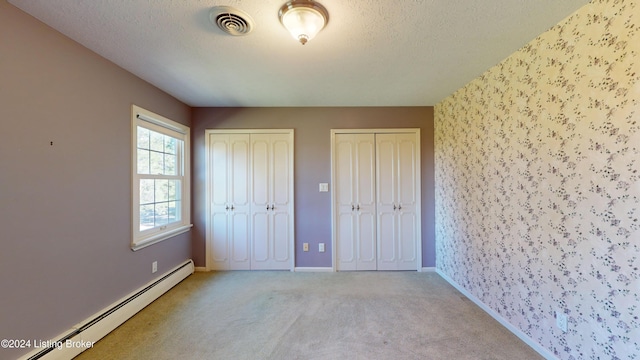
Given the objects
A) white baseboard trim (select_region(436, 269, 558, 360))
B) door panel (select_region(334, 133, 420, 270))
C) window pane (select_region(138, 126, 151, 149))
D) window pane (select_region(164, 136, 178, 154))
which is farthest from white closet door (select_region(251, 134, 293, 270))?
white baseboard trim (select_region(436, 269, 558, 360))

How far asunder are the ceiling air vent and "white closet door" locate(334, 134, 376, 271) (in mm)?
1966

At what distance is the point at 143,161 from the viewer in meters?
2.52

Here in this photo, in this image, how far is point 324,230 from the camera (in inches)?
131

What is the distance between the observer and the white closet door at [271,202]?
3334mm

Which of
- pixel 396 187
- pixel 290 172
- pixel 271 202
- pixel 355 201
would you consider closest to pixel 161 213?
pixel 271 202

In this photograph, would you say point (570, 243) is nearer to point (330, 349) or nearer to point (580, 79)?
point (580, 79)

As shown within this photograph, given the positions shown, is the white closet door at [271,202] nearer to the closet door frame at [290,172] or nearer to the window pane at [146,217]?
the closet door frame at [290,172]

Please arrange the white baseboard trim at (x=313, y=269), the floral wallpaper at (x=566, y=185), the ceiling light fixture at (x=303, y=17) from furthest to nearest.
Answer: the white baseboard trim at (x=313, y=269) < the ceiling light fixture at (x=303, y=17) < the floral wallpaper at (x=566, y=185)

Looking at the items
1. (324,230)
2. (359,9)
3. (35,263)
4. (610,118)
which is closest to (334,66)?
(359,9)

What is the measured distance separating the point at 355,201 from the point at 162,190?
2.47m

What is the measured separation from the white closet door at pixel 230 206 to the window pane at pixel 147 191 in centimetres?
78

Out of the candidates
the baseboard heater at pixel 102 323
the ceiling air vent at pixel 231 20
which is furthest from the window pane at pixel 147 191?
the ceiling air vent at pixel 231 20

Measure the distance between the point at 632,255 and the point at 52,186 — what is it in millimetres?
3516

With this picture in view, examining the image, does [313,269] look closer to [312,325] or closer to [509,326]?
[312,325]
